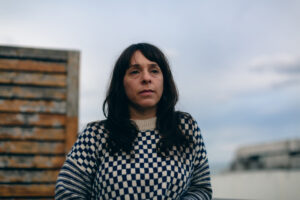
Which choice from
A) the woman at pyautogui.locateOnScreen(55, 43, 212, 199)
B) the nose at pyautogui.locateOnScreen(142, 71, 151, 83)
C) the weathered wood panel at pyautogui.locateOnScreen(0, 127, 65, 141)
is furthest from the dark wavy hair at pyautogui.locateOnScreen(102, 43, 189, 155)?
the weathered wood panel at pyautogui.locateOnScreen(0, 127, 65, 141)

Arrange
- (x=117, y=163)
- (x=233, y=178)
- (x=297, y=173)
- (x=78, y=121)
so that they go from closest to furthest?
(x=117, y=163) < (x=78, y=121) < (x=297, y=173) < (x=233, y=178)

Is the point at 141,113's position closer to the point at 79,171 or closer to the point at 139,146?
the point at 139,146

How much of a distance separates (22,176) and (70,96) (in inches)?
35.1

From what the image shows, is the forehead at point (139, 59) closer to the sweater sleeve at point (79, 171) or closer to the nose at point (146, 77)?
the nose at point (146, 77)

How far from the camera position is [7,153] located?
10.7 ft

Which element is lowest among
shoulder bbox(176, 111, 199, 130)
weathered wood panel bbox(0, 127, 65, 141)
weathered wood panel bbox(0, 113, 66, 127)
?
shoulder bbox(176, 111, 199, 130)

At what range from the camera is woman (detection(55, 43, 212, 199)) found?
1.50m

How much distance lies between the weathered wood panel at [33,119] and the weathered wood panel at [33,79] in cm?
32

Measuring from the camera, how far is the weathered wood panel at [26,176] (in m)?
3.21

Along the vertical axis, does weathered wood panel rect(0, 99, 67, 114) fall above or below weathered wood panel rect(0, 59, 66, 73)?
below

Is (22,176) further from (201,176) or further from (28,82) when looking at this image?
(201,176)

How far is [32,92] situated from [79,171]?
80.6 inches

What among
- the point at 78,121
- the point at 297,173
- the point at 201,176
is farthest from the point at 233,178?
the point at 201,176

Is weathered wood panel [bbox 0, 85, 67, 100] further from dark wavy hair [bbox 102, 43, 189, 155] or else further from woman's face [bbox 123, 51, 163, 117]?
woman's face [bbox 123, 51, 163, 117]
